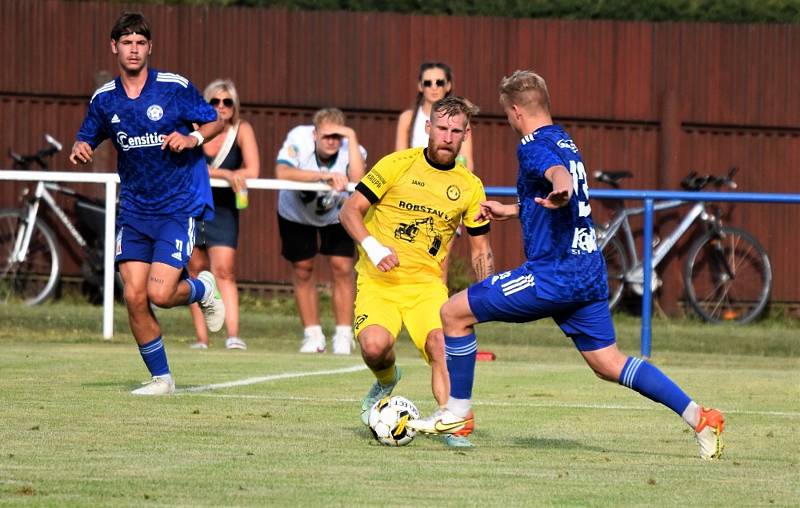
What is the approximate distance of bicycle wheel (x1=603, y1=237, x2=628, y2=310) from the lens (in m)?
16.6

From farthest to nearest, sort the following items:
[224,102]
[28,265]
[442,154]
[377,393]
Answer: [28,265], [224,102], [377,393], [442,154]

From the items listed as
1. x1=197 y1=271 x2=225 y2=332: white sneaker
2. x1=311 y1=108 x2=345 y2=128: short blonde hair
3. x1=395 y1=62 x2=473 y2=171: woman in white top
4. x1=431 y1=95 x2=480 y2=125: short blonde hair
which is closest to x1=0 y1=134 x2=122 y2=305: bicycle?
x1=311 y1=108 x2=345 y2=128: short blonde hair

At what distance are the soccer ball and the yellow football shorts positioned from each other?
0.75 m

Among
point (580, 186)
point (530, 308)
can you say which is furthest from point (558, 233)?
point (530, 308)

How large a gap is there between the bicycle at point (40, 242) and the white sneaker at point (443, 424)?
364 inches

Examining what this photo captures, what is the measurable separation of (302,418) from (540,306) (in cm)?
179

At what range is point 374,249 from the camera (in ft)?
27.1

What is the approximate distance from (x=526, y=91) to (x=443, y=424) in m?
1.60

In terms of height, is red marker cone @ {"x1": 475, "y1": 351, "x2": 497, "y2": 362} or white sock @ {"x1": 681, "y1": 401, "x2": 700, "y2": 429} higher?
white sock @ {"x1": 681, "y1": 401, "x2": 700, "y2": 429}

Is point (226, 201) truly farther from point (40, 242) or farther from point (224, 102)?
point (40, 242)

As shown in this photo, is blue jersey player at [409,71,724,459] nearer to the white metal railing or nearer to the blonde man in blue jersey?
the blonde man in blue jersey

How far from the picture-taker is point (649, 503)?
638 centimetres

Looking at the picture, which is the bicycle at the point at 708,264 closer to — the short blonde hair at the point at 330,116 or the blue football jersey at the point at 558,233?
the short blonde hair at the point at 330,116

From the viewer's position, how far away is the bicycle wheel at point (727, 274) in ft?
54.7
